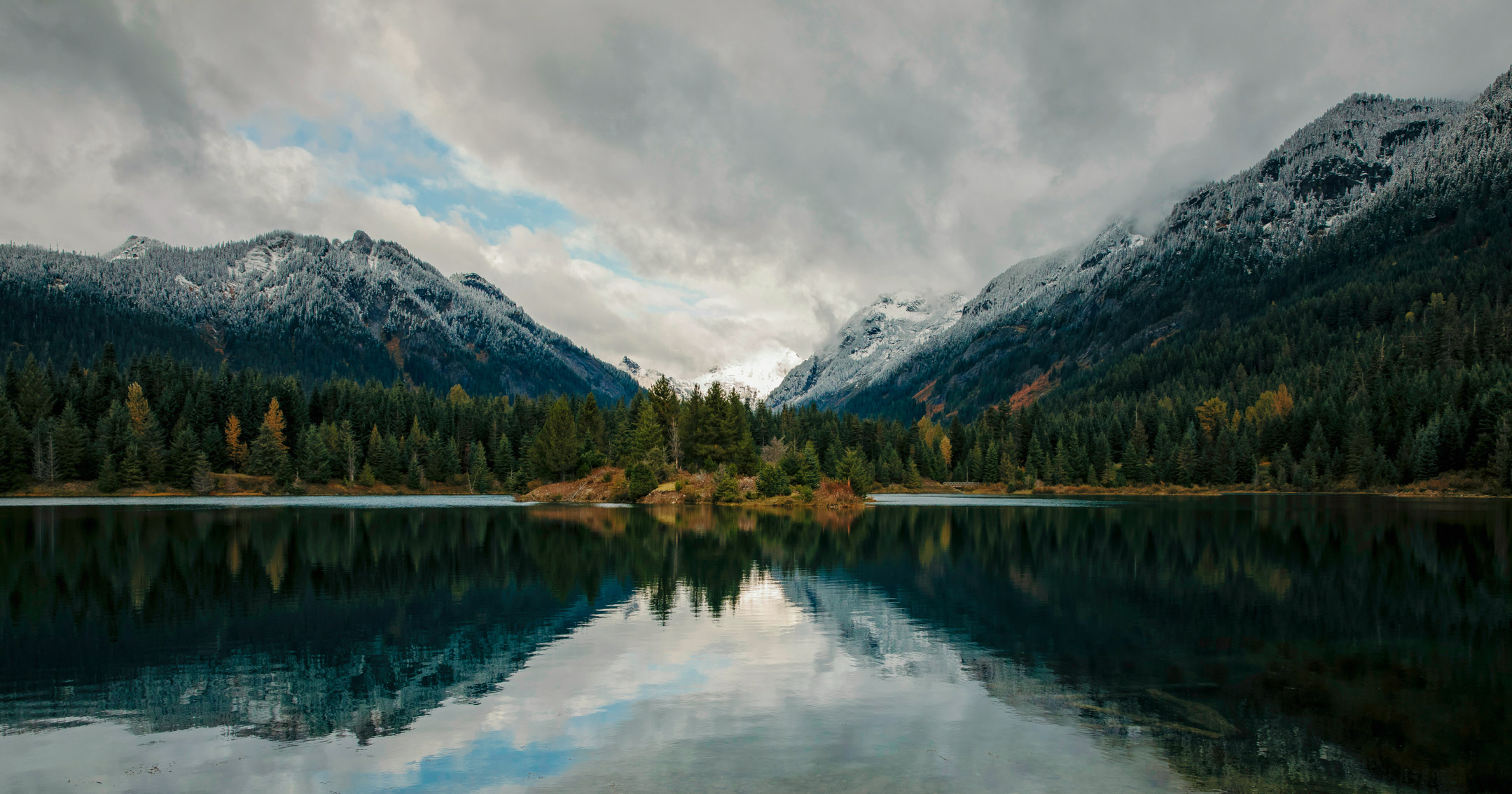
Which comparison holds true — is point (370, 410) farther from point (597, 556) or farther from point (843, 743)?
point (843, 743)

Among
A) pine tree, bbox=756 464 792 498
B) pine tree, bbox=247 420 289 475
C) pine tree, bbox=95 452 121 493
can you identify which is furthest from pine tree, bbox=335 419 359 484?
pine tree, bbox=756 464 792 498

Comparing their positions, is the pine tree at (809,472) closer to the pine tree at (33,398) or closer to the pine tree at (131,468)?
the pine tree at (131,468)

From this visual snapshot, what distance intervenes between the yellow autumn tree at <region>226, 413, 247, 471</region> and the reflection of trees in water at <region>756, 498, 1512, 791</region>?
5149 inches

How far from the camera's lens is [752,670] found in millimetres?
22297

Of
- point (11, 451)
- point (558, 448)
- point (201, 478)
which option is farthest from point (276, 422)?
point (558, 448)

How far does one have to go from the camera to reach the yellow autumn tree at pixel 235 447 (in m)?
148

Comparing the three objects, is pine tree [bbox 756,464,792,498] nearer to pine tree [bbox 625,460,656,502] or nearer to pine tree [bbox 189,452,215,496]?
pine tree [bbox 625,460,656,502]

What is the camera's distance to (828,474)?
529 ft

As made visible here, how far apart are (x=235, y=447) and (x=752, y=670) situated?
520 feet

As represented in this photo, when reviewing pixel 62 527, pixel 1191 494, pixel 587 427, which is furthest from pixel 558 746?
pixel 1191 494

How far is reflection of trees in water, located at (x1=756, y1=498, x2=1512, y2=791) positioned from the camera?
16.0 meters

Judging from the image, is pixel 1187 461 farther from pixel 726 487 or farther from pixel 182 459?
pixel 182 459

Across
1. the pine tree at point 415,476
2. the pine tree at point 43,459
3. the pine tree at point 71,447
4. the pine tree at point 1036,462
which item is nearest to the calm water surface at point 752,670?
the pine tree at point 71,447

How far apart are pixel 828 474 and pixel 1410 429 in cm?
9782
